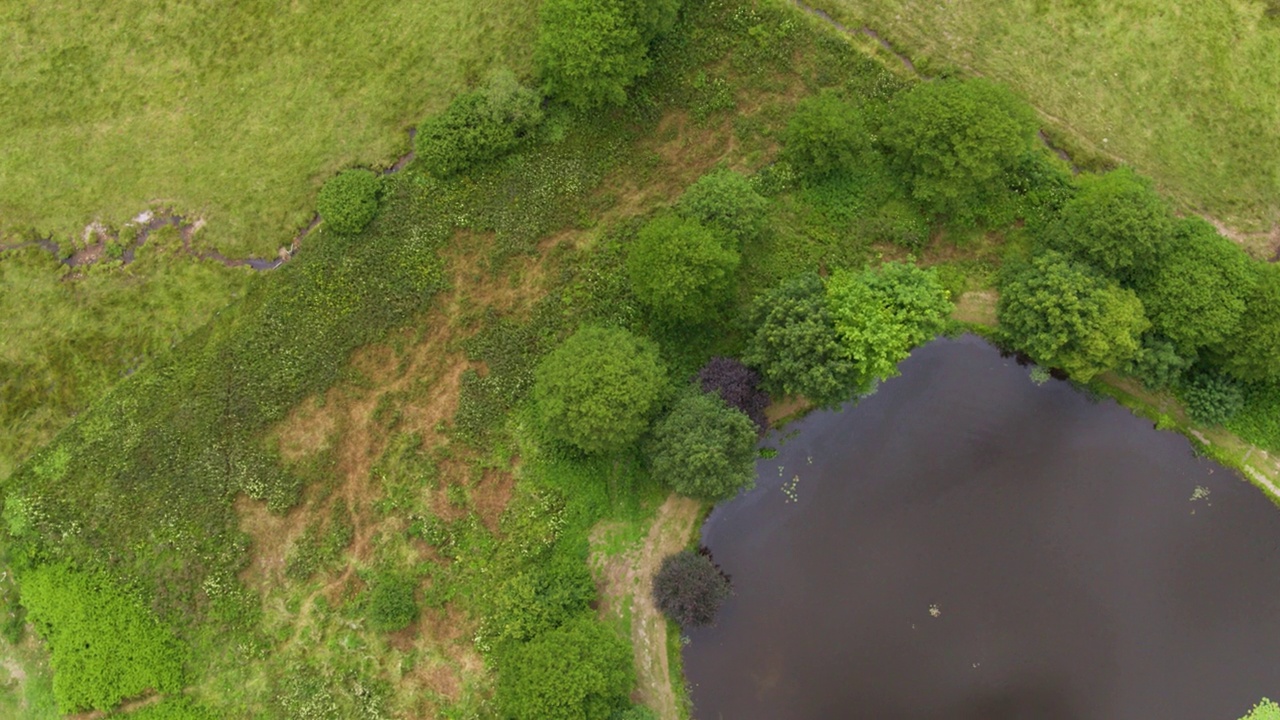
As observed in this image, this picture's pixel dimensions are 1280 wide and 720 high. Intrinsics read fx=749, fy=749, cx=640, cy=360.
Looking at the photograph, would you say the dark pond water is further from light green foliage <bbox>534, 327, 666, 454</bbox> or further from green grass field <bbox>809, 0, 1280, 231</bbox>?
green grass field <bbox>809, 0, 1280, 231</bbox>

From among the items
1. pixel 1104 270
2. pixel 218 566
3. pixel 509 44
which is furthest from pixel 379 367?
pixel 1104 270

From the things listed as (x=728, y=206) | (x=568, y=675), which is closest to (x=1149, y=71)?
(x=728, y=206)

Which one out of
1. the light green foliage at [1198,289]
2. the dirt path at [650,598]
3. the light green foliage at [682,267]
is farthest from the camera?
the dirt path at [650,598]

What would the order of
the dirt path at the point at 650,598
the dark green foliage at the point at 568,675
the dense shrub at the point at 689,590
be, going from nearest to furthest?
the dark green foliage at the point at 568,675, the dense shrub at the point at 689,590, the dirt path at the point at 650,598

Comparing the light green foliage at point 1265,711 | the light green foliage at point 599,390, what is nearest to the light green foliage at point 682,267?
the light green foliage at point 599,390

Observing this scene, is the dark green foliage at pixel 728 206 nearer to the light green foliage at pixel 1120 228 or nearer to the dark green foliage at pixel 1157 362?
the light green foliage at pixel 1120 228

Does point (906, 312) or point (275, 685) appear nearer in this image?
point (906, 312)

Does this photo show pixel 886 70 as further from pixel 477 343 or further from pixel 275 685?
pixel 275 685
